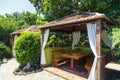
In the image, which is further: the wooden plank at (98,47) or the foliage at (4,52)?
the foliage at (4,52)

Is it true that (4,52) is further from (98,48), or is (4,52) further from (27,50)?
(98,48)

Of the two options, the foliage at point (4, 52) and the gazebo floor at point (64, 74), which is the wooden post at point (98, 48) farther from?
the foliage at point (4, 52)

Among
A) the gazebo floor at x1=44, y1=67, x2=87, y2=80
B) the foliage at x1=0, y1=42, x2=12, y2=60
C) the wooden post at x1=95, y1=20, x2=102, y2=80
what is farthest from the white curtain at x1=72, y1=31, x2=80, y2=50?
the foliage at x1=0, y1=42, x2=12, y2=60

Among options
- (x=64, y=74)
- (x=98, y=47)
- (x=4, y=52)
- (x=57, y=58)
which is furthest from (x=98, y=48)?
(x=4, y=52)

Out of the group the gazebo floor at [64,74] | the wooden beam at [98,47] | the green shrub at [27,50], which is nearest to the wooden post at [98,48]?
the wooden beam at [98,47]

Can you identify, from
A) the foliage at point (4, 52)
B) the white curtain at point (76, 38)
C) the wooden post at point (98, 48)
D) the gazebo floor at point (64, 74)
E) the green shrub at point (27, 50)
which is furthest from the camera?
the foliage at point (4, 52)

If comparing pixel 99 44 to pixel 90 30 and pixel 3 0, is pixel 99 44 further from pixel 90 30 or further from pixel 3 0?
pixel 3 0

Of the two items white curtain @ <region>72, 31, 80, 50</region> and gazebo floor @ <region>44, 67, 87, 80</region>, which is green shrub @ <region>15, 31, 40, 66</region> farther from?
white curtain @ <region>72, 31, 80, 50</region>

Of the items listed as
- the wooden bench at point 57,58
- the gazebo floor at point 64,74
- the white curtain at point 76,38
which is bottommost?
the gazebo floor at point 64,74

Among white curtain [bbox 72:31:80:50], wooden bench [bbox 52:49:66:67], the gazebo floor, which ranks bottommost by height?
the gazebo floor

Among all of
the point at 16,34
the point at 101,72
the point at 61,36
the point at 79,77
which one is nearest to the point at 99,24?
the point at 101,72

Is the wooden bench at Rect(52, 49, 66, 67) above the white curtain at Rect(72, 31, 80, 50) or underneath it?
underneath

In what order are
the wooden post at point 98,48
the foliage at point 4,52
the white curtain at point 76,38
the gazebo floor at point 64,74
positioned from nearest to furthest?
the wooden post at point 98,48, the gazebo floor at point 64,74, the white curtain at point 76,38, the foliage at point 4,52

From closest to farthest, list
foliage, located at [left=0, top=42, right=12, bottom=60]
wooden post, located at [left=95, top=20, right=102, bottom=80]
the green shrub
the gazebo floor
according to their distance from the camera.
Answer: wooden post, located at [left=95, top=20, right=102, bottom=80] < the gazebo floor < the green shrub < foliage, located at [left=0, top=42, right=12, bottom=60]
